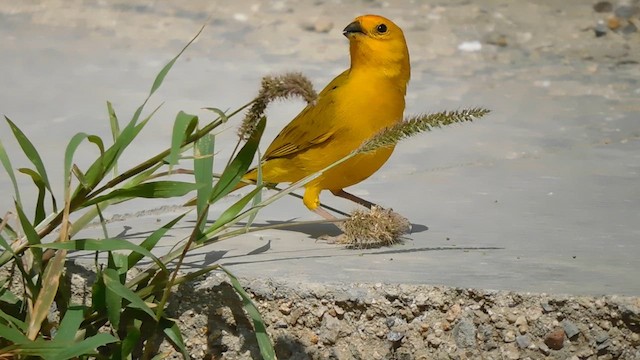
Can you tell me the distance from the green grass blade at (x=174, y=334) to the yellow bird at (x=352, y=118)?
0.85 m

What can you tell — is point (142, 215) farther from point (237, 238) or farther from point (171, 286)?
point (171, 286)

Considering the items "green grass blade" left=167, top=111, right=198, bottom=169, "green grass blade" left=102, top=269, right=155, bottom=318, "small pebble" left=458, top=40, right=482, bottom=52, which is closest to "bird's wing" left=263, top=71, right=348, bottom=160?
"green grass blade" left=167, top=111, right=198, bottom=169

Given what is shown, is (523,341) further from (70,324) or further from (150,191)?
(70,324)

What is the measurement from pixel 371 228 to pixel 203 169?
26.2 inches

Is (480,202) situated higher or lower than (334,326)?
higher

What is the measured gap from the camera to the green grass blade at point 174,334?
3.10 meters

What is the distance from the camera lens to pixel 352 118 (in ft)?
12.6

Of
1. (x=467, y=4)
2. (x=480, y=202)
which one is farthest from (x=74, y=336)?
(x=467, y=4)

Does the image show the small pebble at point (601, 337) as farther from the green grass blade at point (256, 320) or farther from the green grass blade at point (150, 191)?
the green grass blade at point (150, 191)

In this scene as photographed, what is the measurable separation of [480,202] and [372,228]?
1013 mm

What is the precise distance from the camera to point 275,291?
3240 millimetres

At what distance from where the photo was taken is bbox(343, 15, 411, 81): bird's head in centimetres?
397

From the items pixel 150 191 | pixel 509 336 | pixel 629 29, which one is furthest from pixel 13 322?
pixel 629 29

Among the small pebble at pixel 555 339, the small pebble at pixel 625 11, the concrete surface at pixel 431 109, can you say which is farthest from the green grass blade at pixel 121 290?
the small pebble at pixel 625 11
